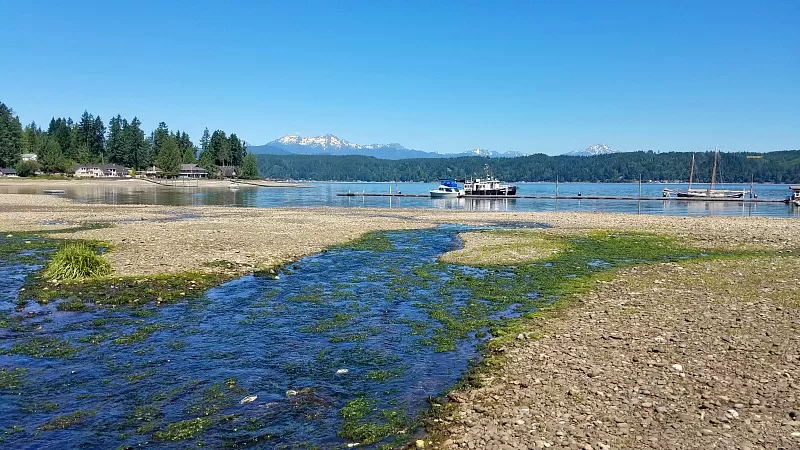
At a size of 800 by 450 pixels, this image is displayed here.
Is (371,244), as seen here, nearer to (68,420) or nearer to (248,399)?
(248,399)

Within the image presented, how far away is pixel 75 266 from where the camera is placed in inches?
747

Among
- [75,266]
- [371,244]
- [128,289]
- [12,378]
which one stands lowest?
[12,378]

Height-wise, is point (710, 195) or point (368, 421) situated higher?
point (710, 195)

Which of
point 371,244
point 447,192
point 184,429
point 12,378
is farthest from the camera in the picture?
point 447,192

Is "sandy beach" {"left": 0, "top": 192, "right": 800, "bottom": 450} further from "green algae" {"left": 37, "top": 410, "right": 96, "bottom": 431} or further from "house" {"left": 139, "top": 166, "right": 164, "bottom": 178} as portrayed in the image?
"house" {"left": 139, "top": 166, "right": 164, "bottom": 178}

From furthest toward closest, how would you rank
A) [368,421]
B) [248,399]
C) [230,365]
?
1. [230,365]
2. [248,399]
3. [368,421]

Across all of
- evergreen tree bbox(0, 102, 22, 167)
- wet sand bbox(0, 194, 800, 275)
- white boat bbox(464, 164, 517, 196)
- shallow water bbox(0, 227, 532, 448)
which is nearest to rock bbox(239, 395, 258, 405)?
shallow water bbox(0, 227, 532, 448)

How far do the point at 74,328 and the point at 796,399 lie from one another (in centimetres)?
1604

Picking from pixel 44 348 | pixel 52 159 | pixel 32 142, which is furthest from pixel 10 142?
pixel 44 348

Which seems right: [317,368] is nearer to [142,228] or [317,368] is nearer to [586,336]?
[586,336]

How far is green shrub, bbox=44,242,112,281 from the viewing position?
18.8 metres

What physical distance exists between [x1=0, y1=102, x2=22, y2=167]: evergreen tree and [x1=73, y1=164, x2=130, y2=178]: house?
16251 millimetres

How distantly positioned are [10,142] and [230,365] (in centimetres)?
17890

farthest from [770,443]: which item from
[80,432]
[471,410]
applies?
[80,432]
